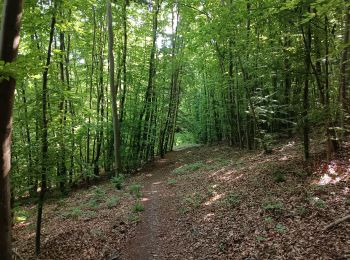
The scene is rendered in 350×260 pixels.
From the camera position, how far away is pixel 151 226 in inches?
360

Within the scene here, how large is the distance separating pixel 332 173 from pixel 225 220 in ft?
10.8

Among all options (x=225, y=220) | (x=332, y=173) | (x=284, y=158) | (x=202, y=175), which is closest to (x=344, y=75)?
(x=332, y=173)

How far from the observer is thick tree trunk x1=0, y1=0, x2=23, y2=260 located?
4.03 metres

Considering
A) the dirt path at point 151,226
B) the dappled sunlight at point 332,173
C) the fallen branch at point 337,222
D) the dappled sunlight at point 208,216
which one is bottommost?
the dirt path at point 151,226

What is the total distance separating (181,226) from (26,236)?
602 cm

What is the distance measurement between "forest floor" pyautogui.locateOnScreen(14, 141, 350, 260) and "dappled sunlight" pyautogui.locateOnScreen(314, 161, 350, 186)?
3 cm

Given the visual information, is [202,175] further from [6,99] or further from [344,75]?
[6,99]

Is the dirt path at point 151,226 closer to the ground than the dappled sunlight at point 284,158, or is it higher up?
closer to the ground

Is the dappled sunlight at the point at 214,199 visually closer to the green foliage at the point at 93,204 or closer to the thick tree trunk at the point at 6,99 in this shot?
the green foliage at the point at 93,204

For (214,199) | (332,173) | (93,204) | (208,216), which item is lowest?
(93,204)

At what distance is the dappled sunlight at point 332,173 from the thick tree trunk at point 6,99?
733 cm

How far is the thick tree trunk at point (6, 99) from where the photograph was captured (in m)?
4.03

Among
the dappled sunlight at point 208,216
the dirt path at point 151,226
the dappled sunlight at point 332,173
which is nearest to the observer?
the dirt path at point 151,226

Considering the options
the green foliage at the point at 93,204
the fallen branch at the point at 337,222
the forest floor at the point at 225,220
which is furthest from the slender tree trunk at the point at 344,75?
the green foliage at the point at 93,204
